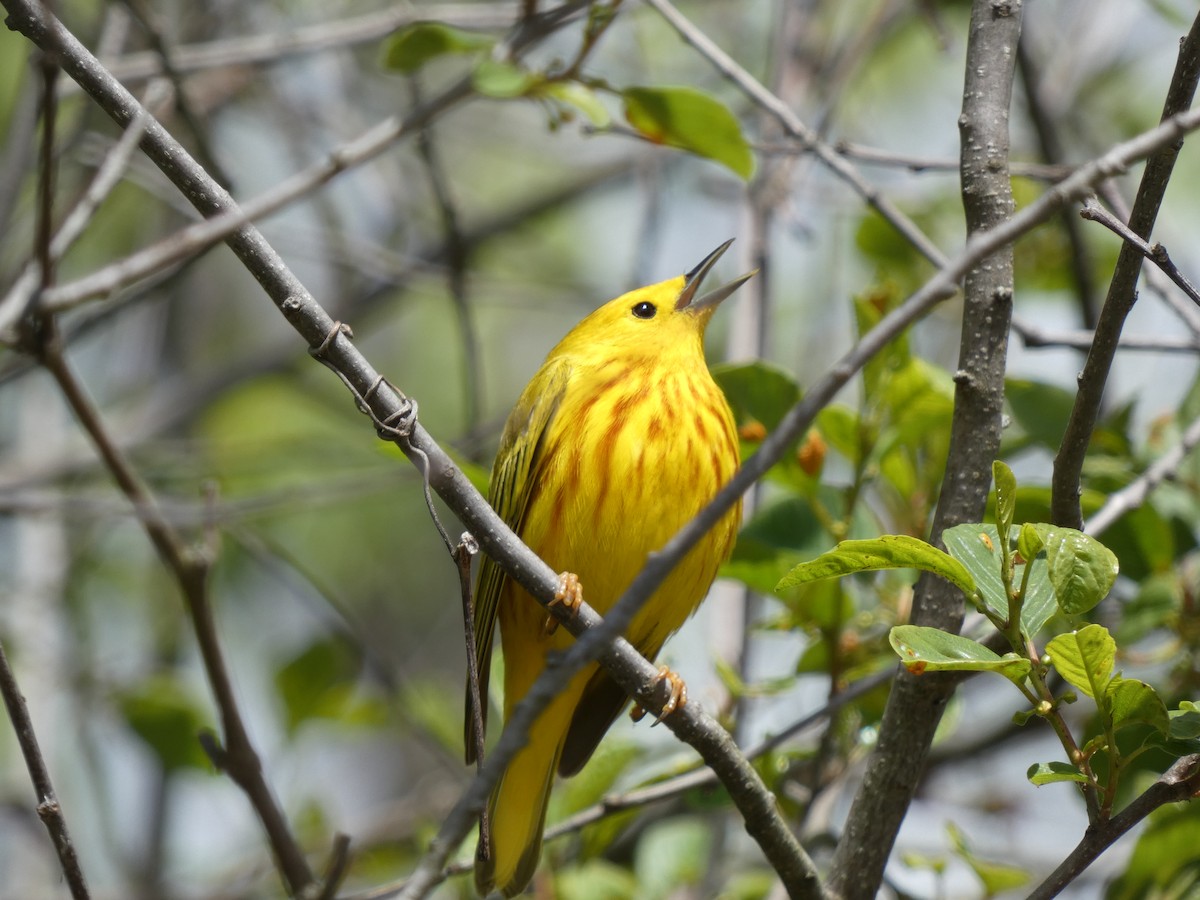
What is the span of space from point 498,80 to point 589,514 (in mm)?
1140

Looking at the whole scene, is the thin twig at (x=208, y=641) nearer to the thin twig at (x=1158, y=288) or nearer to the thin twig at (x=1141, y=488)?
the thin twig at (x=1141, y=488)

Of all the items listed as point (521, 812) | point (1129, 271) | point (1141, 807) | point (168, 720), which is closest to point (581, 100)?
point (1129, 271)

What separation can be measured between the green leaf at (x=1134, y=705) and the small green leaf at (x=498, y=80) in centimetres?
149

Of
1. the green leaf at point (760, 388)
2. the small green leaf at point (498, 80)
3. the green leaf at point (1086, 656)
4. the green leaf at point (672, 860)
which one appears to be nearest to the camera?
the green leaf at point (1086, 656)

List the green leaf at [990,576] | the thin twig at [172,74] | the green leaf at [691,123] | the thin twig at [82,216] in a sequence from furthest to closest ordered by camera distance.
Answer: the thin twig at [172,74]
the green leaf at [691,123]
the green leaf at [990,576]
the thin twig at [82,216]

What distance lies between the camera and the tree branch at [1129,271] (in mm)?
1925

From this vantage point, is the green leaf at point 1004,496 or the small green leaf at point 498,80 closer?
the green leaf at point 1004,496

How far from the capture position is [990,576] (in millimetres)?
2014

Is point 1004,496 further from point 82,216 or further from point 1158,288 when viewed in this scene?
point 82,216

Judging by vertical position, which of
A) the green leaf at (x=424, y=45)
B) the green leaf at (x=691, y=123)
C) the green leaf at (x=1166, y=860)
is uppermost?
the green leaf at (x=424, y=45)

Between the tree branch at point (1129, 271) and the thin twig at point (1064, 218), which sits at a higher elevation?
the thin twig at point (1064, 218)

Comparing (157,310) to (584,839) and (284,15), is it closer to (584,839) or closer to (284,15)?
(284,15)

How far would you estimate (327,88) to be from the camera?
6422mm

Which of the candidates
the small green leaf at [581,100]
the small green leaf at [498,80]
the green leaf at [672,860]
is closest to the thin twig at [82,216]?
the small green leaf at [498,80]
